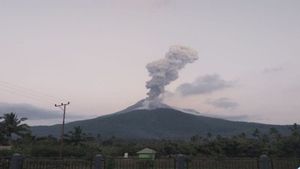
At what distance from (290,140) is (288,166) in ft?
113

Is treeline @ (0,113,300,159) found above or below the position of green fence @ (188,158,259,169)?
above

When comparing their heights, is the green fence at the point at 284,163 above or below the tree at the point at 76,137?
below

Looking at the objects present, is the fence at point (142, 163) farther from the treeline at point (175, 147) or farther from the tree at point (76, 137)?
the tree at point (76, 137)

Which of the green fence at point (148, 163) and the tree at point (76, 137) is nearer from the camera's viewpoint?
the green fence at point (148, 163)

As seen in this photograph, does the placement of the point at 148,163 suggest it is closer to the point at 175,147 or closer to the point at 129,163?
the point at 129,163

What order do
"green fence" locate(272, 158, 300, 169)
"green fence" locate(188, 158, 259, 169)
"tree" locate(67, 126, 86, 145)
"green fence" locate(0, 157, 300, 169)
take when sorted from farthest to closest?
"tree" locate(67, 126, 86, 145) → "green fence" locate(272, 158, 300, 169) → "green fence" locate(188, 158, 259, 169) → "green fence" locate(0, 157, 300, 169)

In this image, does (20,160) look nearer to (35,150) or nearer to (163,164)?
(163,164)

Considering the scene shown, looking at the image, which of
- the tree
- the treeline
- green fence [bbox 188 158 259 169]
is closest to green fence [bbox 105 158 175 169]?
green fence [bbox 188 158 259 169]

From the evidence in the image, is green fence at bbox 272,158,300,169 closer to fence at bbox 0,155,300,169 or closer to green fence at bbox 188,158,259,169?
fence at bbox 0,155,300,169

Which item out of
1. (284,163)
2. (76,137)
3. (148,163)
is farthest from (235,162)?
(76,137)

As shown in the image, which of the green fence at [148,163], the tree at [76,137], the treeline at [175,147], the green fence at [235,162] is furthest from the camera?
the tree at [76,137]

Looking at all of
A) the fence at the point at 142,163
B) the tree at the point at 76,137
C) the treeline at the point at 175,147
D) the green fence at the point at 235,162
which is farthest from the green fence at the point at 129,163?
the tree at the point at 76,137

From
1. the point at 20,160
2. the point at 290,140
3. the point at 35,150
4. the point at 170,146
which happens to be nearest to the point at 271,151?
the point at 290,140

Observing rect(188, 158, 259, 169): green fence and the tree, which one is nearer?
rect(188, 158, 259, 169): green fence
